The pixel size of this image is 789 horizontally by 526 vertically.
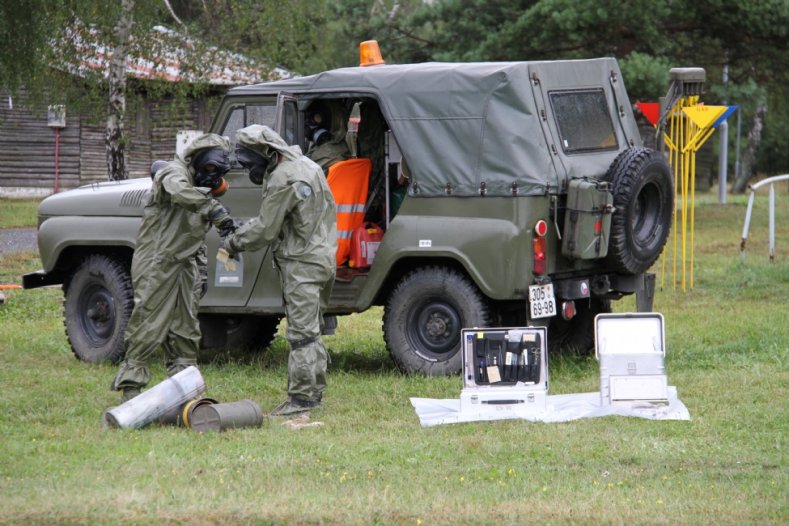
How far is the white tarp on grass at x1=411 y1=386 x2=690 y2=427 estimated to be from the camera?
7.70 metres

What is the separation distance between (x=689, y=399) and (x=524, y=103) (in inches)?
91.6

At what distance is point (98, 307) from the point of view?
10.3 m

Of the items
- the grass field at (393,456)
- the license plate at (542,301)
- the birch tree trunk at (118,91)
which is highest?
the birch tree trunk at (118,91)

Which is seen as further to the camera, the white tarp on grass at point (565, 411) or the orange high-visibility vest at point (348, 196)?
the orange high-visibility vest at point (348, 196)

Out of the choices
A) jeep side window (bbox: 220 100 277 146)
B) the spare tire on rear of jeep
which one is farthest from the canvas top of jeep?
the spare tire on rear of jeep

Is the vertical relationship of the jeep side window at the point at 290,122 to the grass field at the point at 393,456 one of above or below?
above

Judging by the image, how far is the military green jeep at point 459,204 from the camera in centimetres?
886

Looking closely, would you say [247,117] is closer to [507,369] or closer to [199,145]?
[199,145]

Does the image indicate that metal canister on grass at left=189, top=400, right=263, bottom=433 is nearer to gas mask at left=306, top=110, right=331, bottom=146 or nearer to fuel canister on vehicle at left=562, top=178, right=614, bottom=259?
fuel canister on vehicle at left=562, top=178, right=614, bottom=259

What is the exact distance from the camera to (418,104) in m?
9.23

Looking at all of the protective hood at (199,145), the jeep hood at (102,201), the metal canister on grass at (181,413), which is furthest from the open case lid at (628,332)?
the jeep hood at (102,201)

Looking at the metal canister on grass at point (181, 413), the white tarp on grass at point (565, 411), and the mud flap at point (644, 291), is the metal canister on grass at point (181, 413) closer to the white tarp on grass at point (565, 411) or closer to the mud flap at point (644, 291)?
the white tarp on grass at point (565, 411)

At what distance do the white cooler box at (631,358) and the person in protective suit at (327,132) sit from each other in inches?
104

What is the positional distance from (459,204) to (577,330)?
6.15 feet
